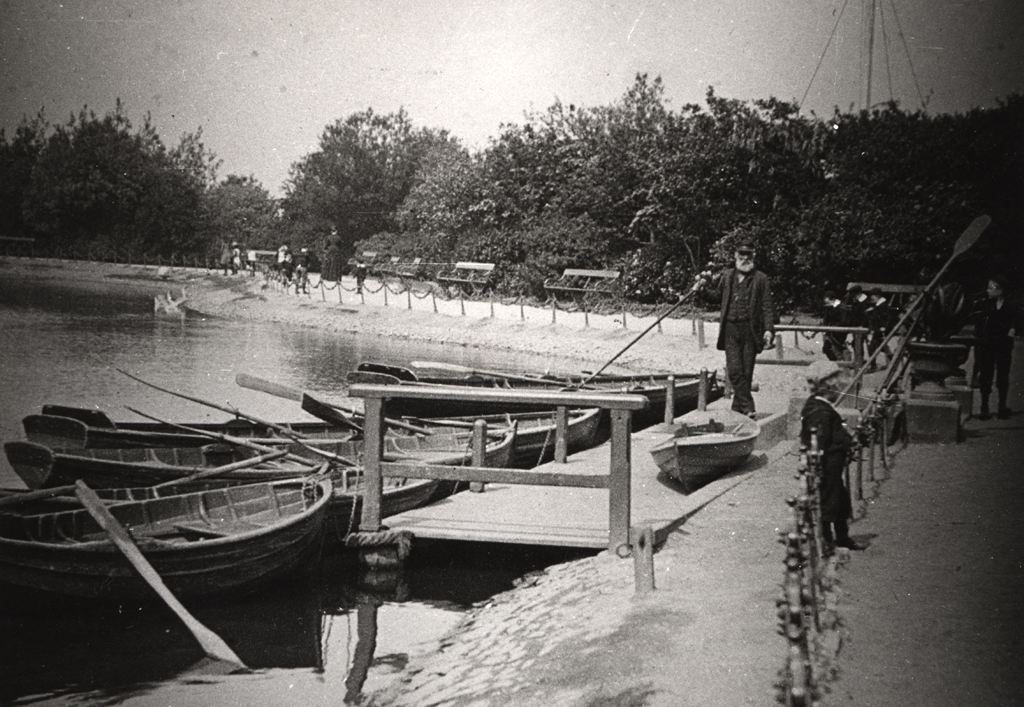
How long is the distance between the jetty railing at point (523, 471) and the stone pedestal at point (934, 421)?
406 cm

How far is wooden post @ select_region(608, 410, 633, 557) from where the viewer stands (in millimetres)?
7941

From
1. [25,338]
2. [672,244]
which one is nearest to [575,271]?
[672,244]

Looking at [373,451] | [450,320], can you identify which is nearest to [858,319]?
[373,451]

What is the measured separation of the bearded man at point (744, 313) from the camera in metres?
11.0

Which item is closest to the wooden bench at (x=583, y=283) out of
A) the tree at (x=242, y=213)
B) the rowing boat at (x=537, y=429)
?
the rowing boat at (x=537, y=429)

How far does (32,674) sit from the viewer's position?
695 centimetres

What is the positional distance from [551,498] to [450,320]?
20876 mm

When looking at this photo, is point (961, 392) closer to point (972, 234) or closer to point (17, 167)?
point (972, 234)

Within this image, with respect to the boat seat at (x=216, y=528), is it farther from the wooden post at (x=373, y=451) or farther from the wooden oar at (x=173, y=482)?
the wooden post at (x=373, y=451)

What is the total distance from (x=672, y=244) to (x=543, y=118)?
30.6 ft

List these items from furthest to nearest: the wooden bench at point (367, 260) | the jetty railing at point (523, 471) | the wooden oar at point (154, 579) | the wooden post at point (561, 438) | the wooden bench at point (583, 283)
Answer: the wooden bench at point (367, 260) < the wooden bench at point (583, 283) < the wooden post at point (561, 438) < the jetty railing at point (523, 471) < the wooden oar at point (154, 579)

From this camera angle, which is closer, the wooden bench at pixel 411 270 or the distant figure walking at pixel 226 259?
the wooden bench at pixel 411 270

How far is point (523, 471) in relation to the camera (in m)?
7.89

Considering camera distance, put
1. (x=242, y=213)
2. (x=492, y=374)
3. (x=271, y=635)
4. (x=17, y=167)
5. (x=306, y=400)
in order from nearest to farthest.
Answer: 1. (x=271, y=635)
2. (x=306, y=400)
3. (x=492, y=374)
4. (x=17, y=167)
5. (x=242, y=213)
